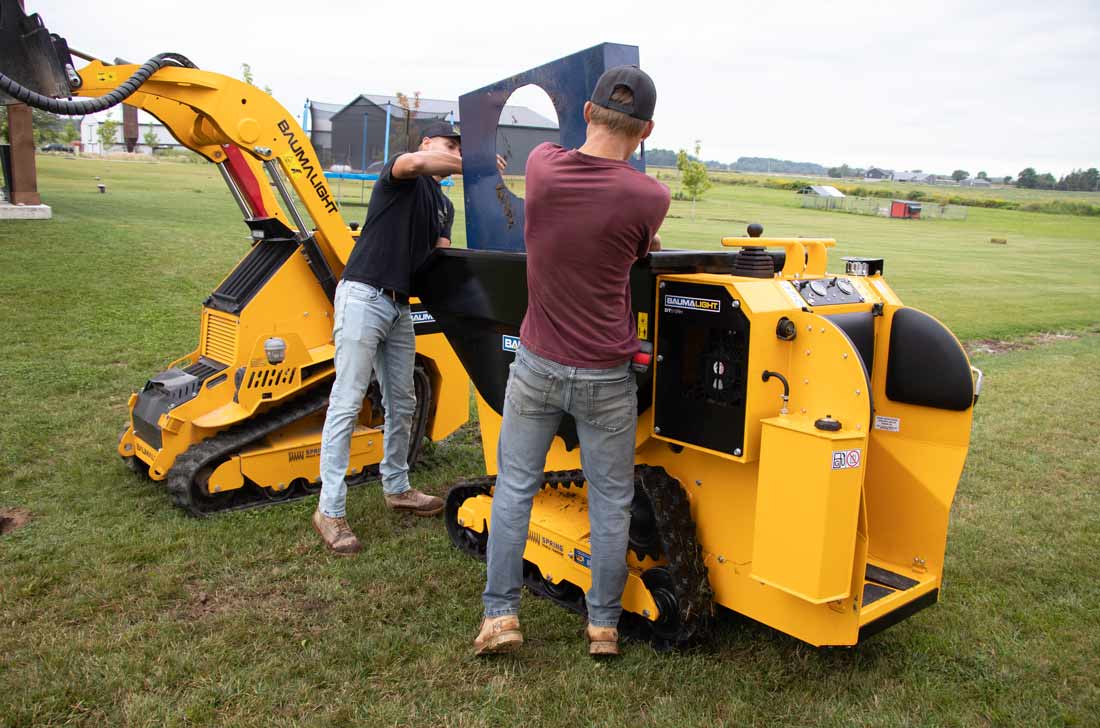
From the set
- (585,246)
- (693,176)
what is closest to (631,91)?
(585,246)

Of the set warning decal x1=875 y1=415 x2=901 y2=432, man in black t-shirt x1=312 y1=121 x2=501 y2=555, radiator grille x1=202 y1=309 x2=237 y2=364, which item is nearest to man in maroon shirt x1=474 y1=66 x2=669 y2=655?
warning decal x1=875 y1=415 x2=901 y2=432

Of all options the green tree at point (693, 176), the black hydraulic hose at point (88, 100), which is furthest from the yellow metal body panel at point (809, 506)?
the green tree at point (693, 176)

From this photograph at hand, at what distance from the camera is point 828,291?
3672mm

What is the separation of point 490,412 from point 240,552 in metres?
1.44

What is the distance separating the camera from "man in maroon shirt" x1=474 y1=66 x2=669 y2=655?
10.2ft

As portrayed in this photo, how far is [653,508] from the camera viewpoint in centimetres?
362

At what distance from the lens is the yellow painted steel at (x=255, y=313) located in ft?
16.3

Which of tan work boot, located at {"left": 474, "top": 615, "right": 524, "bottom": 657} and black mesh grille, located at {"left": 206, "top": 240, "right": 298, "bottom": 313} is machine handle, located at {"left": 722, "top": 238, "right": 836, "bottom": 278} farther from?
black mesh grille, located at {"left": 206, "top": 240, "right": 298, "bottom": 313}

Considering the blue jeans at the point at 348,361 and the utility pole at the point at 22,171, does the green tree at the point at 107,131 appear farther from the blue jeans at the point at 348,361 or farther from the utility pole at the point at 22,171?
the blue jeans at the point at 348,361

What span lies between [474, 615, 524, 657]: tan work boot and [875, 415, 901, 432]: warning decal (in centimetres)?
172

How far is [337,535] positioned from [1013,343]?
10402mm

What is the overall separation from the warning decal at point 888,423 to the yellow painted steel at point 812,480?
0.05 feet

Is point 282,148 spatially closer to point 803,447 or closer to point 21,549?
point 21,549

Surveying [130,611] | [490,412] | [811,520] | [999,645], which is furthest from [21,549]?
[999,645]
